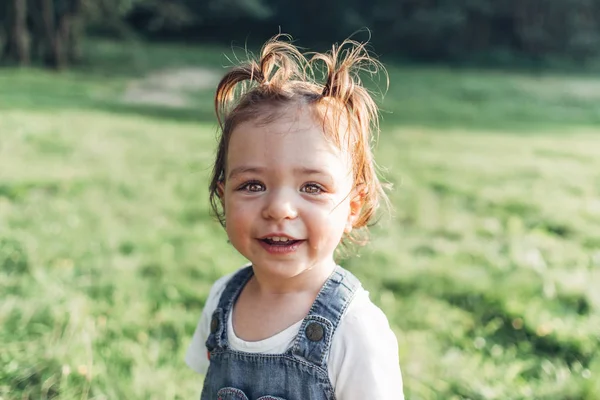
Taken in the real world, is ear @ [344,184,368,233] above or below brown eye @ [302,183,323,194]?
below

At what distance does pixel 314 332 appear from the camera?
1496 millimetres

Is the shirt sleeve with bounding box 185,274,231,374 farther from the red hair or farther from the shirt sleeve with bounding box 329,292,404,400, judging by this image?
the shirt sleeve with bounding box 329,292,404,400

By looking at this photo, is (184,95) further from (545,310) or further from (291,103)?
(291,103)

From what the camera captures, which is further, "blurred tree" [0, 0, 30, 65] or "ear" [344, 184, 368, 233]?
"blurred tree" [0, 0, 30, 65]

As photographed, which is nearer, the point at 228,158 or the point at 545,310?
the point at 228,158

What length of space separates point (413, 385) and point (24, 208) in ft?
8.46

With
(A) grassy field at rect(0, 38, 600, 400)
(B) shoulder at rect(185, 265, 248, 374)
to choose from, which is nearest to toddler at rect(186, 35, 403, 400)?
(B) shoulder at rect(185, 265, 248, 374)

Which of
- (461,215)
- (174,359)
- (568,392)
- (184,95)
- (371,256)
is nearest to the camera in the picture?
(568,392)

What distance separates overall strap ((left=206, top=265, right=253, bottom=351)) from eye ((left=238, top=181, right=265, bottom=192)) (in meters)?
0.31

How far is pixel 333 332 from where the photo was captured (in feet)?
4.88

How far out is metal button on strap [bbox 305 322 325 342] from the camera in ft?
4.88

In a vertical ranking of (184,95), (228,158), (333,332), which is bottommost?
(184,95)

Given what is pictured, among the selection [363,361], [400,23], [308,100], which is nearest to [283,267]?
[363,361]

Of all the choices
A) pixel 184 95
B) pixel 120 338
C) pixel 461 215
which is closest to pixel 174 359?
pixel 120 338
